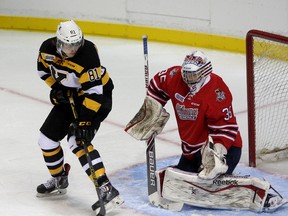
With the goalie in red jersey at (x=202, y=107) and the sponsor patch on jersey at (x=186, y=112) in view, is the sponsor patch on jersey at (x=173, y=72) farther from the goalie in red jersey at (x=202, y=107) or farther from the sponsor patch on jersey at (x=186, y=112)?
the sponsor patch on jersey at (x=186, y=112)

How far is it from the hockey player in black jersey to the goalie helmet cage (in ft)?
3.29

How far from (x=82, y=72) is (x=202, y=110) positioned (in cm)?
64

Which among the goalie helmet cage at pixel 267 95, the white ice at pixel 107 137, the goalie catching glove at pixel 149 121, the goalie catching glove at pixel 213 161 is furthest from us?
the goalie helmet cage at pixel 267 95

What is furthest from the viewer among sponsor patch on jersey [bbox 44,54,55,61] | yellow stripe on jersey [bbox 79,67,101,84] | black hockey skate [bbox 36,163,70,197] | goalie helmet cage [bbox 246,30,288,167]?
goalie helmet cage [bbox 246,30,288,167]

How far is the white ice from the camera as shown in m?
4.53

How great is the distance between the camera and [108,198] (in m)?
4.25

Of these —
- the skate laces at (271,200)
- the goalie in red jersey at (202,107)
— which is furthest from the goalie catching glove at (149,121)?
the skate laces at (271,200)

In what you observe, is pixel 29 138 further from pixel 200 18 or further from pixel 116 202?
pixel 200 18

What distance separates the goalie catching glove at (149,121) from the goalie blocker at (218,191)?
0.73 feet

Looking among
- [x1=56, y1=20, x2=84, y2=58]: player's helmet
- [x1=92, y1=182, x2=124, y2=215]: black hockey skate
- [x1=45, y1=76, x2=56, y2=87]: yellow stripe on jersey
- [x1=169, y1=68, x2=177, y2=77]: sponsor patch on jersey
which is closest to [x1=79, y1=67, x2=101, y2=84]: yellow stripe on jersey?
[x1=56, y1=20, x2=84, y2=58]: player's helmet

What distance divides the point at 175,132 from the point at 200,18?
269 centimetres

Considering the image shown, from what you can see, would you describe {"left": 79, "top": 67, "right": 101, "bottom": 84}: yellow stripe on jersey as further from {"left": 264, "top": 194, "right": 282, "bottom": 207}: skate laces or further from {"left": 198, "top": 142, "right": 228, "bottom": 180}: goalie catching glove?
{"left": 264, "top": 194, "right": 282, "bottom": 207}: skate laces

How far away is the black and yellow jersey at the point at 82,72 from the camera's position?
13.8ft

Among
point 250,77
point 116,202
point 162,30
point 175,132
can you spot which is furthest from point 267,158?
point 162,30
